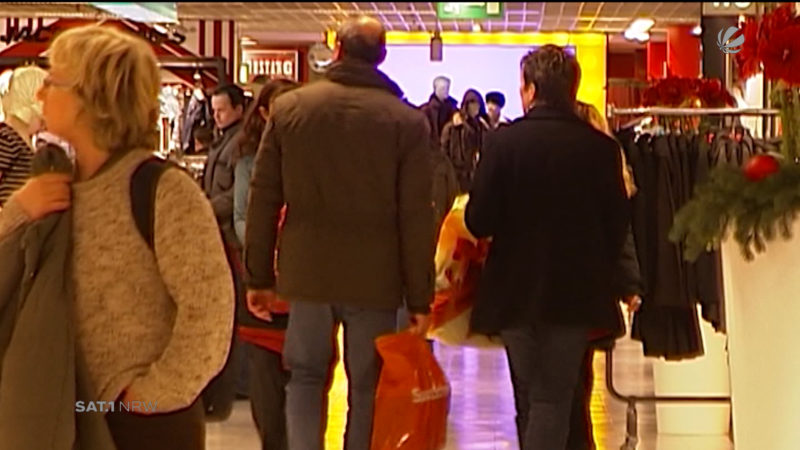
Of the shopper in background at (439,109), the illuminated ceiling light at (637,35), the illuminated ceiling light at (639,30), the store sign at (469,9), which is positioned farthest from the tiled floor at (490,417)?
the illuminated ceiling light at (637,35)

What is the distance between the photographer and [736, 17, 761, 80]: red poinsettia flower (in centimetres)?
431

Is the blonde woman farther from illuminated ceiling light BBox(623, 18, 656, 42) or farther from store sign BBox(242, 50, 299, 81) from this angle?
store sign BBox(242, 50, 299, 81)

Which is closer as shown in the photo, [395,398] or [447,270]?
[395,398]

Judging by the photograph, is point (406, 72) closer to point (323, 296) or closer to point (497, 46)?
point (497, 46)

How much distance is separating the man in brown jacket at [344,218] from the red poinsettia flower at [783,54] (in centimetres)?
100

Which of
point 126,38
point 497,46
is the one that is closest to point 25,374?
point 126,38

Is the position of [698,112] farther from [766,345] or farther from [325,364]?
[325,364]

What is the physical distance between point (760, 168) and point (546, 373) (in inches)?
37.4

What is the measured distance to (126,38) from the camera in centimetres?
250

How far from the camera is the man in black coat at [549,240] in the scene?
4.50m

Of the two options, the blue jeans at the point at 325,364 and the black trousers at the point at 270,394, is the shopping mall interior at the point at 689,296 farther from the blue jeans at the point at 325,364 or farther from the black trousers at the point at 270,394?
the black trousers at the point at 270,394

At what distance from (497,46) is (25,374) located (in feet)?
70.8

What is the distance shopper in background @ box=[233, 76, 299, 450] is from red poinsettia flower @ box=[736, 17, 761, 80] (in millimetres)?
1526

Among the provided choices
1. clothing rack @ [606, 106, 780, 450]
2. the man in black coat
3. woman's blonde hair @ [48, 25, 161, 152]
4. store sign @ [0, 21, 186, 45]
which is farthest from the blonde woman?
store sign @ [0, 21, 186, 45]
